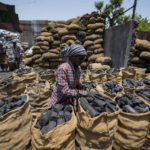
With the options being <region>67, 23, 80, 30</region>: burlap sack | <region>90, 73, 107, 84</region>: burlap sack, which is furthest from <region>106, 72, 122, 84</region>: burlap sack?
<region>67, 23, 80, 30</region>: burlap sack

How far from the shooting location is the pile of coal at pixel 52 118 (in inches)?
50.6

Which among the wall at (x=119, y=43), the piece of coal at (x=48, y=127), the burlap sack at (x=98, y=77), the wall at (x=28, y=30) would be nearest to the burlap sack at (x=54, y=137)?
the piece of coal at (x=48, y=127)

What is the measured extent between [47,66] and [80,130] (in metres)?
6.36

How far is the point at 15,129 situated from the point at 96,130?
1066 millimetres

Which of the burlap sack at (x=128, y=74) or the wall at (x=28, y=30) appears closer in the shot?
the burlap sack at (x=128, y=74)

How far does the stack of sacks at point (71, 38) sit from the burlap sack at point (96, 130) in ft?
19.1

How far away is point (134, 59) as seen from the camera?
5.04 meters

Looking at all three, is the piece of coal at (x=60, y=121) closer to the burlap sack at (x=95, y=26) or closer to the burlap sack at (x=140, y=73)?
the burlap sack at (x=140, y=73)

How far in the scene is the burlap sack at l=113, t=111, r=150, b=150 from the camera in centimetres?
151

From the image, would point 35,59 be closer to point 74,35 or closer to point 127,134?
point 74,35

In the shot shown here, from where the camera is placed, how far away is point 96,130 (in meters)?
1.29

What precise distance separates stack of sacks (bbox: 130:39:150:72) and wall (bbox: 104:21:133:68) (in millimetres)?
551

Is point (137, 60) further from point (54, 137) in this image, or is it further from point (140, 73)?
point (54, 137)

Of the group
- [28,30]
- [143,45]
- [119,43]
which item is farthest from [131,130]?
[28,30]
